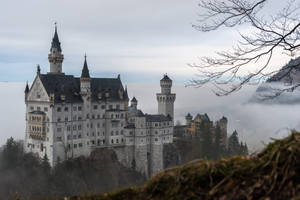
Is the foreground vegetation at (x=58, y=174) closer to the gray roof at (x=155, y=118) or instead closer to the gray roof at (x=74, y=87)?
the gray roof at (x=155, y=118)

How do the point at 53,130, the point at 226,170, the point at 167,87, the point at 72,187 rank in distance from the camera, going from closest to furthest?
the point at 226,170, the point at 72,187, the point at 53,130, the point at 167,87

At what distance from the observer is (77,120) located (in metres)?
50.3

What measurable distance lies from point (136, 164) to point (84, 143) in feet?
31.0

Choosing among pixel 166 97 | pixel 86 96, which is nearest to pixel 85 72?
pixel 86 96

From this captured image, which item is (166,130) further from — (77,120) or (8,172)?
(8,172)

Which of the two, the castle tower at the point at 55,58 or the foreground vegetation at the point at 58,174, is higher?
the castle tower at the point at 55,58

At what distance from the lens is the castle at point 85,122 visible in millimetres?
48125

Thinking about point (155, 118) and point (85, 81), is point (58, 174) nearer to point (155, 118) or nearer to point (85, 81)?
point (85, 81)

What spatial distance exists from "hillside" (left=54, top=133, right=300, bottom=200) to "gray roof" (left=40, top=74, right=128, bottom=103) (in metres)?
47.0

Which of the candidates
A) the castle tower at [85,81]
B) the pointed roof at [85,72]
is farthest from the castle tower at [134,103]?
the pointed roof at [85,72]

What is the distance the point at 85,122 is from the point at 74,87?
5689mm

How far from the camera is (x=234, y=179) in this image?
283cm

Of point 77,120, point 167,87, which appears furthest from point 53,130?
point 167,87

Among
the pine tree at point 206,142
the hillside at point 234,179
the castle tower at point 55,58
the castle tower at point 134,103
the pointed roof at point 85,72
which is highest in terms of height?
the castle tower at point 55,58
